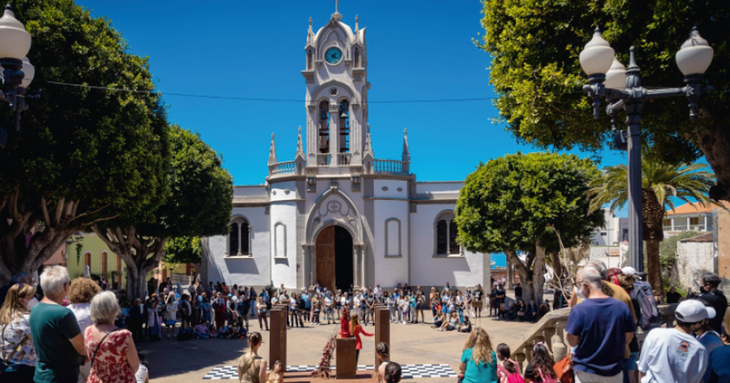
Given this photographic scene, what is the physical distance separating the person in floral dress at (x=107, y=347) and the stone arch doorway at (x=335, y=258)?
27192 mm

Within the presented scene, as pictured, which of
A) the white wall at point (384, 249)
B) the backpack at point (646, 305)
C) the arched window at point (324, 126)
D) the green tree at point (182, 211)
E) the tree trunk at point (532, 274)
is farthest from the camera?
the arched window at point (324, 126)

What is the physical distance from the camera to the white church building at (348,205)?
32094 mm

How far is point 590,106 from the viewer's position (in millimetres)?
10547

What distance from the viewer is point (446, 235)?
33.6m

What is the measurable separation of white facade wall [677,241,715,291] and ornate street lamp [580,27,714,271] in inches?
980

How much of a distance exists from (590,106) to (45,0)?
44.1 ft

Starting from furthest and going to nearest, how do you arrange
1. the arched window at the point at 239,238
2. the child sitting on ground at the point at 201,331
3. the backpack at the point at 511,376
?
1. the arched window at the point at 239,238
2. the child sitting on ground at the point at 201,331
3. the backpack at the point at 511,376

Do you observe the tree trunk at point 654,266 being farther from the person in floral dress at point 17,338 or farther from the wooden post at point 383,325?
the person in floral dress at point 17,338

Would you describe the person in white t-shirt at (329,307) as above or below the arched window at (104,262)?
below

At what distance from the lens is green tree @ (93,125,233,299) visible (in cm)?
2492

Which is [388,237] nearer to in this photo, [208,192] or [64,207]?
[208,192]

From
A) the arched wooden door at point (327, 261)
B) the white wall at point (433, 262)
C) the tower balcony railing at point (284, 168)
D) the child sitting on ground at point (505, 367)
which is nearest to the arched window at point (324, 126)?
the tower balcony railing at point (284, 168)

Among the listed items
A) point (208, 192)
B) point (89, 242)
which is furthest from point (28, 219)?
point (89, 242)

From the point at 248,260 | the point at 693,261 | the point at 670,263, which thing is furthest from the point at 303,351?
the point at 670,263
